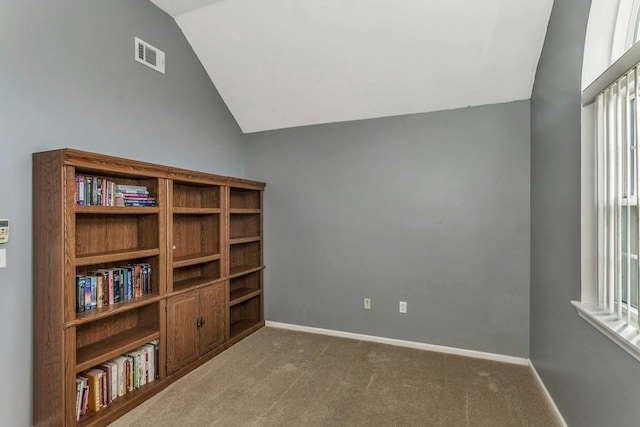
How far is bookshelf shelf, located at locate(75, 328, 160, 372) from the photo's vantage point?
6.39 ft

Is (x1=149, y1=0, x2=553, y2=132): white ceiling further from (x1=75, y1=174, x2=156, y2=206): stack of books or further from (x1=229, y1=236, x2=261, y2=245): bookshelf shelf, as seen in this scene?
(x1=229, y1=236, x2=261, y2=245): bookshelf shelf

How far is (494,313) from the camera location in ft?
9.33

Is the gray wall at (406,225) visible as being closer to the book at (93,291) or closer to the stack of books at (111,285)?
the stack of books at (111,285)

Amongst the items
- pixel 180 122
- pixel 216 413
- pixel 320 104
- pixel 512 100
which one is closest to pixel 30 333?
pixel 216 413

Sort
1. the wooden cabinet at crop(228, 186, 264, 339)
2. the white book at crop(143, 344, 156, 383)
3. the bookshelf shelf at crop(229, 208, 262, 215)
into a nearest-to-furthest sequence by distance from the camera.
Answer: the white book at crop(143, 344, 156, 383), the bookshelf shelf at crop(229, 208, 262, 215), the wooden cabinet at crop(228, 186, 264, 339)

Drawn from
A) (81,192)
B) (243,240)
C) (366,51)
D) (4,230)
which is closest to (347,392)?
(243,240)

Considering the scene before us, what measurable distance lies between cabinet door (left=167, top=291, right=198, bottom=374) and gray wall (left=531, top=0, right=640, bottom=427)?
2.65 m

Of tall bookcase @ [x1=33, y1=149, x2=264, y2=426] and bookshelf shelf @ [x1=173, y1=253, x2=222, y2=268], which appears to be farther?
bookshelf shelf @ [x1=173, y1=253, x2=222, y2=268]

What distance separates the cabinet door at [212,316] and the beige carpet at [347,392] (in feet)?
0.51

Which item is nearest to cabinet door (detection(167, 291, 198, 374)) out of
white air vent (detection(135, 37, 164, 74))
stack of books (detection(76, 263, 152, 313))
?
stack of books (detection(76, 263, 152, 313))

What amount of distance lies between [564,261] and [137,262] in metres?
3.03

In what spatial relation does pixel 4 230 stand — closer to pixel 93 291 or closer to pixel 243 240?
pixel 93 291

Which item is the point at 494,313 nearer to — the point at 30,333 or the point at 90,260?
the point at 90,260

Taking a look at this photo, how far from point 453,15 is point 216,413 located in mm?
3290
